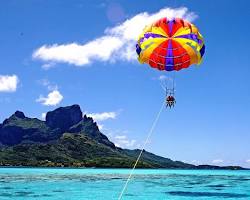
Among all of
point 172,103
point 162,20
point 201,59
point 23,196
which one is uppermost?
point 162,20

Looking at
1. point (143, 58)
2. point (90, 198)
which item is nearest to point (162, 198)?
point (90, 198)

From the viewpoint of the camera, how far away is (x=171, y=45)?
91.9 feet

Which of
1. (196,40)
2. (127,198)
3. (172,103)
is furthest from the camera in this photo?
(127,198)

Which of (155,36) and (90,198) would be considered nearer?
(155,36)

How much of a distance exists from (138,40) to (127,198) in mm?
23669

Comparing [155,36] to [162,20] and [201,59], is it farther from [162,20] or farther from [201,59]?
[201,59]

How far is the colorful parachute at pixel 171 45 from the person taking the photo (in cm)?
2738

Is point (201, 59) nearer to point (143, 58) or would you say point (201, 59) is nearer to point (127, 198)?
point (143, 58)

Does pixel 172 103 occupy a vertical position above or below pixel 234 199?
above

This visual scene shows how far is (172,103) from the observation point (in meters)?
25.5

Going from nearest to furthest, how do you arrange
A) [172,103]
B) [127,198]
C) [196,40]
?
[172,103]
[196,40]
[127,198]

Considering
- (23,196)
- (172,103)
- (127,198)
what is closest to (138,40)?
(172,103)

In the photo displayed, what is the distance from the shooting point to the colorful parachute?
27.4 m

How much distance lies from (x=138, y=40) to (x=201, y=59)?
14.6ft
